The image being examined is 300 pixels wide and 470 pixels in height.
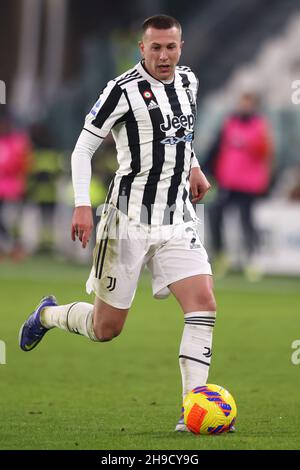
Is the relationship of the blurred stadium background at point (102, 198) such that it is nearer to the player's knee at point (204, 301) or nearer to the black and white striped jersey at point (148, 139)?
the player's knee at point (204, 301)

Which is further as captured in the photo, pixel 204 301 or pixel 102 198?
pixel 102 198

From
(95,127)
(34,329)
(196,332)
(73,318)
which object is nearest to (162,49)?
(95,127)

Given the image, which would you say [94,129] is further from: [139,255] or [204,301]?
[204,301]

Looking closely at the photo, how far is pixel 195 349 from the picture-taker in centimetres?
657

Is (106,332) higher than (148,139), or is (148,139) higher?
(148,139)

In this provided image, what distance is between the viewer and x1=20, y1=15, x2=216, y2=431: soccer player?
21.7ft

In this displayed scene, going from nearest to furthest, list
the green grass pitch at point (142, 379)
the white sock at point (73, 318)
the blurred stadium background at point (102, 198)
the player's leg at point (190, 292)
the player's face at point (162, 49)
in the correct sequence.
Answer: the green grass pitch at point (142, 379)
the player's leg at point (190, 292)
the player's face at point (162, 49)
the white sock at point (73, 318)
the blurred stadium background at point (102, 198)

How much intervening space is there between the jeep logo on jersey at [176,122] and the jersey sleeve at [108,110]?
0.24 meters

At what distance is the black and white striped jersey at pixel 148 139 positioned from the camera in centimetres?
671

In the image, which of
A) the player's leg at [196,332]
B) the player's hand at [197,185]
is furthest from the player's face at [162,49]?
the player's leg at [196,332]

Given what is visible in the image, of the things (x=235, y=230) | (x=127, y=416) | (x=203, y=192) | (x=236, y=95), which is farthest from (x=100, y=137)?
(x=236, y=95)

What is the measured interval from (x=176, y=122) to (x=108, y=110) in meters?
0.40
